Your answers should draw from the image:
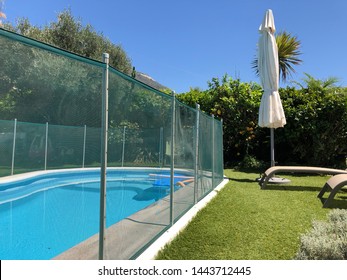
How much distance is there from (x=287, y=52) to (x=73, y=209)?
12.6 meters

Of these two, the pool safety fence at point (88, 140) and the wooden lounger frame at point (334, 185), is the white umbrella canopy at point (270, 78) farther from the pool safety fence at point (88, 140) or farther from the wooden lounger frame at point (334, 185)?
the pool safety fence at point (88, 140)

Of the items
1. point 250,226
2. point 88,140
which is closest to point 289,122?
point 250,226

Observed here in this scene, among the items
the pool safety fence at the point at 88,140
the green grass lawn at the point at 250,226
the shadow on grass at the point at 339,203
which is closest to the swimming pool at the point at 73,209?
the pool safety fence at the point at 88,140

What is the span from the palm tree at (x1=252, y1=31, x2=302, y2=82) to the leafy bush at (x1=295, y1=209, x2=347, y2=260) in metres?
10.9

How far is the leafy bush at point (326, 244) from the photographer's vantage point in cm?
235

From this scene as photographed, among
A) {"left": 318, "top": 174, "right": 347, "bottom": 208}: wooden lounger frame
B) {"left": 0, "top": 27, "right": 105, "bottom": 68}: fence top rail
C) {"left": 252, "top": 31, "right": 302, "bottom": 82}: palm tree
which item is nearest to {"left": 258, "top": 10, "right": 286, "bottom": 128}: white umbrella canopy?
{"left": 318, "top": 174, "right": 347, "bottom": 208}: wooden lounger frame

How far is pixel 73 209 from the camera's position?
225cm

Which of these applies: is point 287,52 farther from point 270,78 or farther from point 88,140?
point 88,140

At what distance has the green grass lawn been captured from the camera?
293 cm

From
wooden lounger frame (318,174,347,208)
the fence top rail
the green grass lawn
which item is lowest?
the green grass lawn

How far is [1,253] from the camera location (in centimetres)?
258

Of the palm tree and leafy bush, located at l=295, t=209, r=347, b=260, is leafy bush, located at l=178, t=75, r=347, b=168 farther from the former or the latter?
leafy bush, located at l=295, t=209, r=347, b=260

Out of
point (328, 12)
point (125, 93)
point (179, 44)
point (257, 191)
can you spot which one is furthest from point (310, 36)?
point (125, 93)

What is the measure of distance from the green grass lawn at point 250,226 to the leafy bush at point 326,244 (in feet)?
0.93
